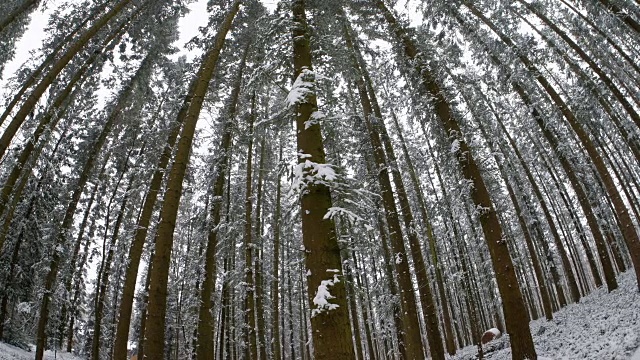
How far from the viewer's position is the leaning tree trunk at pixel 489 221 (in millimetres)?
8344

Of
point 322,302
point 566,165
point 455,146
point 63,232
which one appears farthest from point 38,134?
point 566,165

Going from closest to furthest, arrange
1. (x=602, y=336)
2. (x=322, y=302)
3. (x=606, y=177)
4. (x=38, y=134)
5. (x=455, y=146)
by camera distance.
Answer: (x=322, y=302)
(x=455, y=146)
(x=602, y=336)
(x=38, y=134)
(x=606, y=177)

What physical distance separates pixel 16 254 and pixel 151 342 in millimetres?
15695

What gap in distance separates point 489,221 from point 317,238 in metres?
5.60

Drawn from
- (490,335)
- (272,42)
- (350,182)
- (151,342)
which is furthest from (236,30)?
(490,335)

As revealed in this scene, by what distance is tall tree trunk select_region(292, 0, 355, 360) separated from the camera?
538 cm

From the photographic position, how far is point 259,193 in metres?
16.6

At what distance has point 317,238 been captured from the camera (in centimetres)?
609

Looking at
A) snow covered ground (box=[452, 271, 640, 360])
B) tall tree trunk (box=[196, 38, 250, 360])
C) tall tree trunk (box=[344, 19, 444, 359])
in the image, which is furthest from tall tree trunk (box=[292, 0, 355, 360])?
tall tree trunk (box=[196, 38, 250, 360])

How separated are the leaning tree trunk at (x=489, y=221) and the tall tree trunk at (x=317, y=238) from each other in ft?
15.9

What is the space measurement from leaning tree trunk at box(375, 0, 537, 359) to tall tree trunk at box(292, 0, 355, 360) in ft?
15.9

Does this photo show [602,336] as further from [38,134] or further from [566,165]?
[38,134]

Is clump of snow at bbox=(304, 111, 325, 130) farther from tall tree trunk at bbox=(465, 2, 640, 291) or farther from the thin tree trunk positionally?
the thin tree trunk

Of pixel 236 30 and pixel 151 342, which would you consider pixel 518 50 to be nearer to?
pixel 236 30
